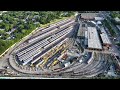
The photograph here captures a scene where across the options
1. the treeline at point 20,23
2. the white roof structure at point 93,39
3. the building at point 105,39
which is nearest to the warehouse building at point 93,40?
the white roof structure at point 93,39

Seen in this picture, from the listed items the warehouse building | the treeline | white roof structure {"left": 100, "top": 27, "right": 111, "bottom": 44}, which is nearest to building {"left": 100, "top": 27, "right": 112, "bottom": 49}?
white roof structure {"left": 100, "top": 27, "right": 111, "bottom": 44}

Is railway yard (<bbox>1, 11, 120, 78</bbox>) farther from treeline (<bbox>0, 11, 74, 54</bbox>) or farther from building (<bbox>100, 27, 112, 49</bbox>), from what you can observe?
treeline (<bbox>0, 11, 74, 54</bbox>)

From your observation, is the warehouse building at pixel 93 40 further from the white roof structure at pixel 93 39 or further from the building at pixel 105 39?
the building at pixel 105 39

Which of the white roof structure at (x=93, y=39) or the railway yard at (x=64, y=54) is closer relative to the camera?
the railway yard at (x=64, y=54)

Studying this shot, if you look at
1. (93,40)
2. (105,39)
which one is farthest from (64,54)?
(105,39)

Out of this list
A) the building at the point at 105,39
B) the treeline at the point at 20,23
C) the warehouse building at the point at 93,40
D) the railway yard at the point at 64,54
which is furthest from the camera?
the treeline at the point at 20,23
